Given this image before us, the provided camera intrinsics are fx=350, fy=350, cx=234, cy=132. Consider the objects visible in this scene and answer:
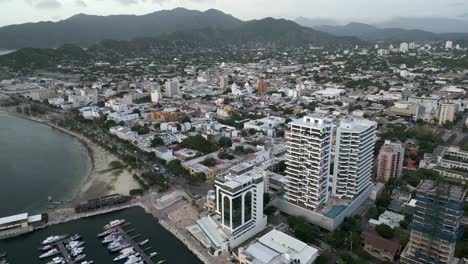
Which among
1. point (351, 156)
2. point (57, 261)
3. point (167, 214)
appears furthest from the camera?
point (167, 214)

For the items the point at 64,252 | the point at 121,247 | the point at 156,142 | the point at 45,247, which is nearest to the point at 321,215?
the point at 121,247

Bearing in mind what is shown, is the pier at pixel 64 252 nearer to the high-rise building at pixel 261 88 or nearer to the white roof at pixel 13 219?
the white roof at pixel 13 219

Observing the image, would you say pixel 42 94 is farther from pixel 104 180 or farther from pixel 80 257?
pixel 80 257

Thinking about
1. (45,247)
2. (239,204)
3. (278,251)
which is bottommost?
(45,247)

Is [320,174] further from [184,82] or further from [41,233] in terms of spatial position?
[184,82]

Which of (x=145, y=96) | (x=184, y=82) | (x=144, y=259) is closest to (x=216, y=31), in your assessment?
(x=184, y=82)

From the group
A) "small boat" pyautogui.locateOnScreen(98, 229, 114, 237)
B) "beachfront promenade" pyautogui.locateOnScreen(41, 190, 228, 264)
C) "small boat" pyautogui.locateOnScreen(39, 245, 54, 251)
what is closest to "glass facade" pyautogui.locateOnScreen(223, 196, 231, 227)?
"beachfront promenade" pyautogui.locateOnScreen(41, 190, 228, 264)
